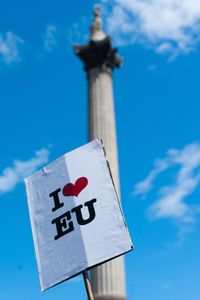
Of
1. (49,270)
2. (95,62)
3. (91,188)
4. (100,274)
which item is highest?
(95,62)

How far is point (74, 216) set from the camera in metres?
5.16

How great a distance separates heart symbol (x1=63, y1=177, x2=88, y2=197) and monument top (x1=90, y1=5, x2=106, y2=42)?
25.2 metres

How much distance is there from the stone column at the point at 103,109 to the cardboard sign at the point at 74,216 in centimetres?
1750

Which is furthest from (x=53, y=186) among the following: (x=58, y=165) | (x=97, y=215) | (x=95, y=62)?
(x=95, y=62)

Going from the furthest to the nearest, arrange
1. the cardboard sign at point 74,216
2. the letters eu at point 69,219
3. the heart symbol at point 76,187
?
the heart symbol at point 76,187 < the letters eu at point 69,219 < the cardboard sign at point 74,216

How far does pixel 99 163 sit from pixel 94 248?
0.93m

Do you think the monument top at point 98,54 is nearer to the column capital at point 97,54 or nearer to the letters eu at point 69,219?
the column capital at point 97,54

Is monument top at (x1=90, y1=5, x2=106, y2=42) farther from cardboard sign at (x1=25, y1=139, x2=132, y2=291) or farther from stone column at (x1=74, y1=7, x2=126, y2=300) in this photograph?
cardboard sign at (x1=25, y1=139, x2=132, y2=291)

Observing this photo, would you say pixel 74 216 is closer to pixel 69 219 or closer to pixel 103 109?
pixel 69 219

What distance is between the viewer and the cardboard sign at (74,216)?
4902 mm

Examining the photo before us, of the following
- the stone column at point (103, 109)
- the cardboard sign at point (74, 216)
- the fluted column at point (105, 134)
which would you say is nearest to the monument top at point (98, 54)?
the stone column at point (103, 109)

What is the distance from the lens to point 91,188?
5.24 m

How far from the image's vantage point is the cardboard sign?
4.90 meters

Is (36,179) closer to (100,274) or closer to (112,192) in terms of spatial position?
(112,192)
